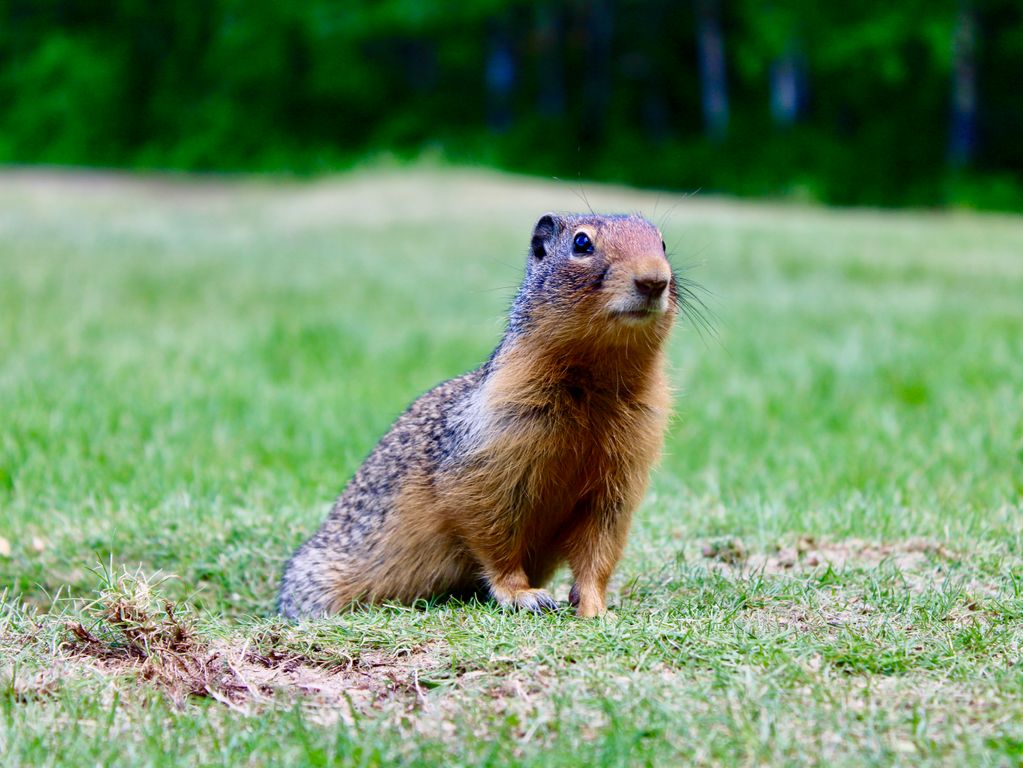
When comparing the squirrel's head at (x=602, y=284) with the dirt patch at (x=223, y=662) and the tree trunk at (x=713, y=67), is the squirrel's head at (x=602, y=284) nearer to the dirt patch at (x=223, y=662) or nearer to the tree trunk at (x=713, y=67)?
the dirt patch at (x=223, y=662)

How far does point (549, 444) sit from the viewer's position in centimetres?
385

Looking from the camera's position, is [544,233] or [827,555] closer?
[544,233]

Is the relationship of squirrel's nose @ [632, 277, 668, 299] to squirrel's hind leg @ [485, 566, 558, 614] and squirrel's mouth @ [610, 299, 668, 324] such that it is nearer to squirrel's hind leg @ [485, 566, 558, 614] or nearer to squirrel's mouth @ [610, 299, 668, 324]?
squirrel's mouth @ [610, 299, 668, 324]

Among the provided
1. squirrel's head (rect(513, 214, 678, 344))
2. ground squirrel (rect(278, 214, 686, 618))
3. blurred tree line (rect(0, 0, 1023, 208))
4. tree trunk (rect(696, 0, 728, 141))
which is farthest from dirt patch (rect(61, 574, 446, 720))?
tree trunk (rect(696, 0, 728, 141))

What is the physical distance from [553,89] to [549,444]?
34.8 metres

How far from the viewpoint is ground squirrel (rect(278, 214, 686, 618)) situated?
3789 mm

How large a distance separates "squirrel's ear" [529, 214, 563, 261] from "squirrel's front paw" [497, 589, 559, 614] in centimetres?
112

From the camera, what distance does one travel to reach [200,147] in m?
40.8

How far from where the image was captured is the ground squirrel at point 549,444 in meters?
3.79

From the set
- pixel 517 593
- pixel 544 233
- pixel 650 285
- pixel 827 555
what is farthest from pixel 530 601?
pixel 827 555

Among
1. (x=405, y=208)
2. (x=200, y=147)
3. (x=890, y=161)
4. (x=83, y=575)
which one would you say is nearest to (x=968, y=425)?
(x=83, y=575)

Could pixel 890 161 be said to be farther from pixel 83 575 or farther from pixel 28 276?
pixel 83 575

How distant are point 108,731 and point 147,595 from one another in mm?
628

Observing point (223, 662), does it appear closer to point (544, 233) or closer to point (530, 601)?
point (530, 601)
